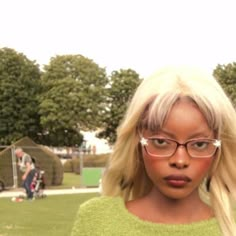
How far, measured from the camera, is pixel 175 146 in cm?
172

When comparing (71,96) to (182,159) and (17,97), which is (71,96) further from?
(182,159)

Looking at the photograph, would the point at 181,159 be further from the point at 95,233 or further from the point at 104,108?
the point at 104,108

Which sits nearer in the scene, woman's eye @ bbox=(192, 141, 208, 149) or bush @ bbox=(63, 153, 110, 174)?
woman's eye @ bbox=(192, 141, 208, 149)

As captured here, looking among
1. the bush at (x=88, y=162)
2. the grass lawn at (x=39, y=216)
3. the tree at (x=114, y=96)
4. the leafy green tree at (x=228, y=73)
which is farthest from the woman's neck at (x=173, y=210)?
the tree at (x=114, y=96)

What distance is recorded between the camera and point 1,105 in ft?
190

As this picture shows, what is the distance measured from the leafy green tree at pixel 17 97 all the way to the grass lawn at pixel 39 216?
37.8 meters

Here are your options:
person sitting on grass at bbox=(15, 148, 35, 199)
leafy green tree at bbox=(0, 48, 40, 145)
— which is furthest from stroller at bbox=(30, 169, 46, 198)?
leafy green tree at bbox=(0, 48, 40, 145)

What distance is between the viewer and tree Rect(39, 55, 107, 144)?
5872cm

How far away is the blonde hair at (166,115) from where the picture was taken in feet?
5.75

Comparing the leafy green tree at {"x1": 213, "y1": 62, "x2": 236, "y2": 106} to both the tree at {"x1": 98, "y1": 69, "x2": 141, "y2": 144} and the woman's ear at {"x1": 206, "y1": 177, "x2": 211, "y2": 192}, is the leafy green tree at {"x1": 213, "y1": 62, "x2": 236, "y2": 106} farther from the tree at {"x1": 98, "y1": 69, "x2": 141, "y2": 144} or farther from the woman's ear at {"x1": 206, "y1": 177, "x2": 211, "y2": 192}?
the woman's ear at {"x1": 206, "y1": 177, "x2": 211, "y2": 192}

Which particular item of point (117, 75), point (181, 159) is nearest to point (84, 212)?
point (181, 159)

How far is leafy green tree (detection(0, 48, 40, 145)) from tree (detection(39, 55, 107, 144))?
119cm

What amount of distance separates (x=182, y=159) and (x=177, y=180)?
0.07 meters

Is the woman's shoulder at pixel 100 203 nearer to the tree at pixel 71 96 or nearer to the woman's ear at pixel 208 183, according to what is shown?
the woman's ear at pixel 208 183
